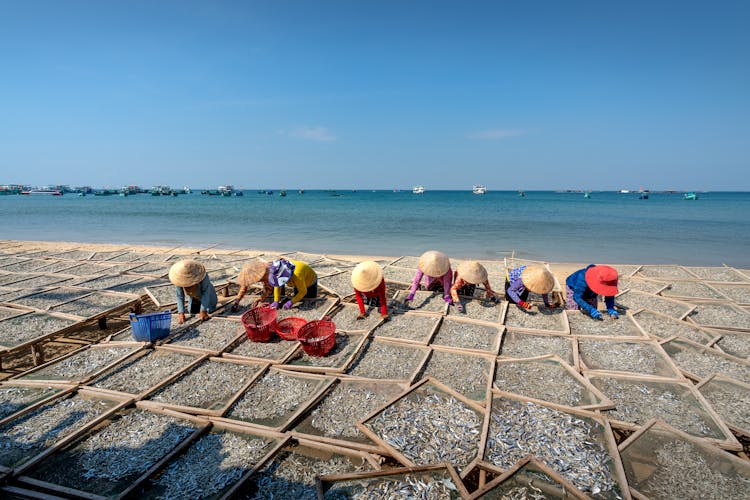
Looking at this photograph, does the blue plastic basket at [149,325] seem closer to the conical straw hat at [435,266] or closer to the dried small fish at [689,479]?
Answer: the conical straw hat at [435,266]

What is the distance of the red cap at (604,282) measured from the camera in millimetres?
5895

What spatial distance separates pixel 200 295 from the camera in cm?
638

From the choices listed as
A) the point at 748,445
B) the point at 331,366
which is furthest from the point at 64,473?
the point at 748,445

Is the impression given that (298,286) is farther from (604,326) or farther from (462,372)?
(604,326)

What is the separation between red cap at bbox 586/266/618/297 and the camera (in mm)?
5895

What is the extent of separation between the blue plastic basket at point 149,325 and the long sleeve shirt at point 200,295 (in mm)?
710

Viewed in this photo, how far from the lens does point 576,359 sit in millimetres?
5020

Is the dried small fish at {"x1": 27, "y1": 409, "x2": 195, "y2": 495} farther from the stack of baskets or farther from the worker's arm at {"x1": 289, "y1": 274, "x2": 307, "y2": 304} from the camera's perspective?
the worker's arm at {"x1": 289, "y1": 274, "x2": 307, "y2": 304}

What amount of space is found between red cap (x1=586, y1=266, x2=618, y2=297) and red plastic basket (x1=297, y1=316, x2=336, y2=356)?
441 cm

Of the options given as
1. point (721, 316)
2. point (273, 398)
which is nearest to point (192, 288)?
point (273, 398)

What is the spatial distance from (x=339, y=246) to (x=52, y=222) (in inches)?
939

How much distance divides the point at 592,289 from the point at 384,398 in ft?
13.6

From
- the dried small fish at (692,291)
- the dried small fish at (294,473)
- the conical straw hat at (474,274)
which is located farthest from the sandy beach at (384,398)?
the dried small fish at (692,291)

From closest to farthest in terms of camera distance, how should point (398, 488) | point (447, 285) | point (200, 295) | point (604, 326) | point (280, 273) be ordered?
point (398, 488) < point (604, 326) < point (200, 295) < point (280, 273) < point (447, 285)
